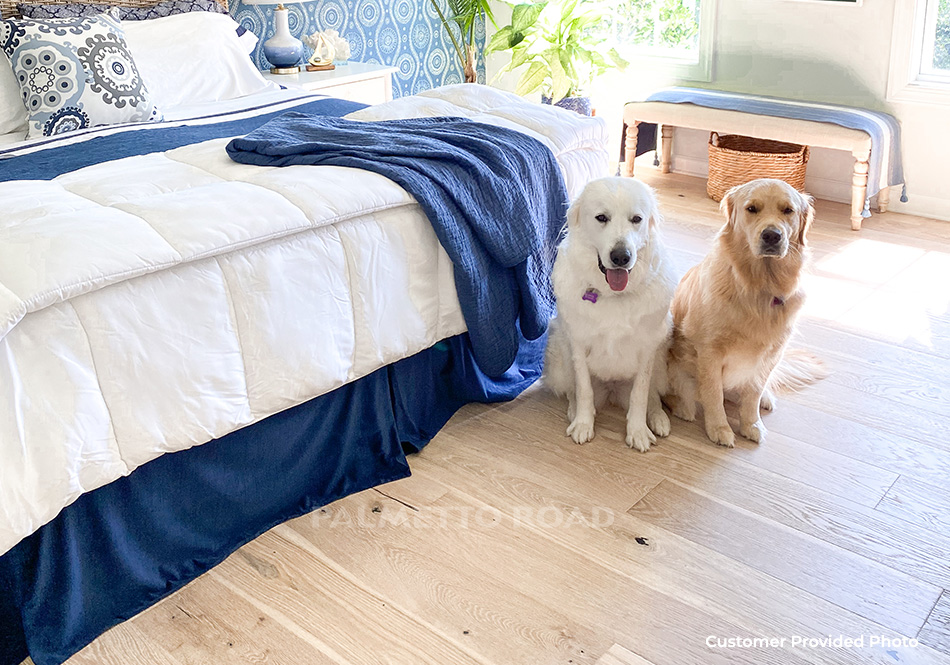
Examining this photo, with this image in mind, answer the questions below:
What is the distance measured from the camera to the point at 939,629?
1650 mm

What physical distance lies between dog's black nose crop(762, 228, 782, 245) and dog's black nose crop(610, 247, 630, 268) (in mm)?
328

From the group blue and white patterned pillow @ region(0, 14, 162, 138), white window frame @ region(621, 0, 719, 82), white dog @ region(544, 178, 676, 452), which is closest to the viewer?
white dog @ region(544, 178, 676, 452)

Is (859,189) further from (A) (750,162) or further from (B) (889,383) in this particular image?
(B) (889,383)

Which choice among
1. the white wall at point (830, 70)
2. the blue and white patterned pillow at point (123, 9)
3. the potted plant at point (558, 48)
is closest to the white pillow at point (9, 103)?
the blue and white patterned pillow at point (123, 9)

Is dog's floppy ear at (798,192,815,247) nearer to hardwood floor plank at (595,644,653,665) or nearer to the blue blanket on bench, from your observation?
hardwood floor plank at (595,644,653,665)

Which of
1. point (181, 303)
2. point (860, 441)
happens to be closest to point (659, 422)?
point (860, 441)

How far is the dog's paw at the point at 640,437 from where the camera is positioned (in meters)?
2.28

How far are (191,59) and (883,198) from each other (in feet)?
10.0

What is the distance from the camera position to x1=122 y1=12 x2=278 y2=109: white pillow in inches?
123

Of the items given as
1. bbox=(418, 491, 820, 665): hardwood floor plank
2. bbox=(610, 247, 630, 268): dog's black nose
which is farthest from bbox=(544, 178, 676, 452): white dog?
bbox=(418, 491, 820, 665): hardwood floor plank

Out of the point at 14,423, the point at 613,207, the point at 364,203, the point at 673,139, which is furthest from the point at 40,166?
the point at 673,139

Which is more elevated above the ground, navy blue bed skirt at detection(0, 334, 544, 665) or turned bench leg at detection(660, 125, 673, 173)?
turned bench leg at detection(660, 125, 673, 173)

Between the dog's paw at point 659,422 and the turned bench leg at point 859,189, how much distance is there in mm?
1869

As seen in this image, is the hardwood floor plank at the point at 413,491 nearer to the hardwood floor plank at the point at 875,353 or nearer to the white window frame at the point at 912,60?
the hardwood floor plank at the point at 875,353
